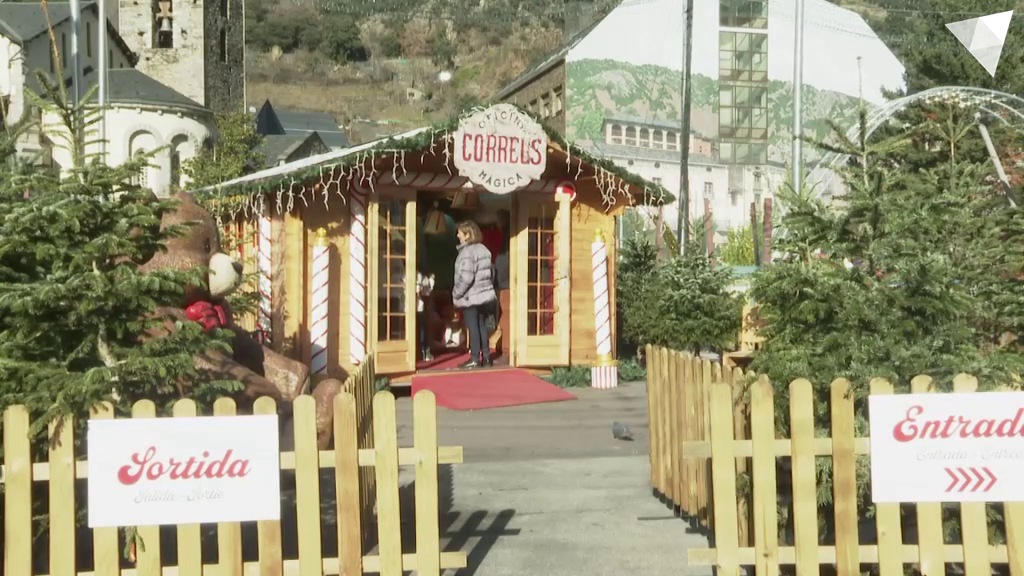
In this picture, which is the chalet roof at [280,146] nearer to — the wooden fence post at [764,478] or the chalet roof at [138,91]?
the chalet roof at [138,91]

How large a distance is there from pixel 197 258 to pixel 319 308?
12.8 feet

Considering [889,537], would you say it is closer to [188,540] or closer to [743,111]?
[188,540]

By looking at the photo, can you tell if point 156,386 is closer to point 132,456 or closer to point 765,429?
point 132,456

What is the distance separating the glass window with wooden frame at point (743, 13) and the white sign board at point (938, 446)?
36268 mm

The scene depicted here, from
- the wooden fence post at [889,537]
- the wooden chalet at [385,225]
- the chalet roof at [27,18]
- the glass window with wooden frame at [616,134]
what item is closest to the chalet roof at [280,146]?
the chalet roof at [27,18]

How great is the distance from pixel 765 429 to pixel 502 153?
7.80 meters

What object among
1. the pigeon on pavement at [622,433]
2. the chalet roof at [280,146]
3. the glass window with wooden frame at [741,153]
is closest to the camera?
the pigeon on pavement at [622,433]

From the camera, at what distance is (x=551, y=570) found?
5242mm

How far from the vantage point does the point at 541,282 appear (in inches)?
517

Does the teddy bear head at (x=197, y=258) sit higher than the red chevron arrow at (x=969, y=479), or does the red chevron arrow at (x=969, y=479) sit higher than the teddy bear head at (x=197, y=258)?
the teddy bear head at (x=197, y=258)

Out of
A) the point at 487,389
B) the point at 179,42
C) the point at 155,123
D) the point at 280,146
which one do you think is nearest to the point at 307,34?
the point at 179,42

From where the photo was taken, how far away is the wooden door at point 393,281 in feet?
39.1

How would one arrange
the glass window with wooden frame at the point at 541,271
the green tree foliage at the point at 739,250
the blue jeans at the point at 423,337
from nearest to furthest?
the glass window with wooden frame at the point at 541,271
the blue jeans at the point at 423,337
the green tree foliage at the point at 739,250

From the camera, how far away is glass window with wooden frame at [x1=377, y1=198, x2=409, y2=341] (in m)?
12.1
